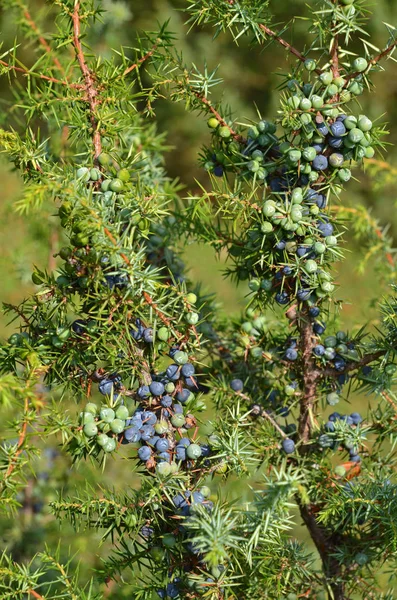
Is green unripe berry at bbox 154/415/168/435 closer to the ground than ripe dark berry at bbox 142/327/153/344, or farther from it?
closer to the ground

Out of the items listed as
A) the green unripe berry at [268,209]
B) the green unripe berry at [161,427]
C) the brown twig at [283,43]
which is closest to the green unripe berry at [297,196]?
the green unripe berry at [268,209]

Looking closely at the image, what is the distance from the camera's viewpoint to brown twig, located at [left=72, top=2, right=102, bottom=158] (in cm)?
54

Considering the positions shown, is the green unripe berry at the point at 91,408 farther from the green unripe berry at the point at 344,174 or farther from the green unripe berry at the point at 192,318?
the green unripe berry at the point at 344,174

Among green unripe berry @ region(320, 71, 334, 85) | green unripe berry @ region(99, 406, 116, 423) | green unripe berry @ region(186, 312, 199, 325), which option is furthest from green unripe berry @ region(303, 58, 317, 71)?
green unripe berry @ region(99, 406, 116, 423)

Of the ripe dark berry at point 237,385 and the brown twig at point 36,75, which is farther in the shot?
the ripe dark berry at point 237,385

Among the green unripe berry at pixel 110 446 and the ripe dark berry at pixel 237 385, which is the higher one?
the ripe dark berry at pixel 237 385

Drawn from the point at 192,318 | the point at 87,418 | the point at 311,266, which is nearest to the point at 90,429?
the point at 87,418

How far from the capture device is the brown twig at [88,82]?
540mm

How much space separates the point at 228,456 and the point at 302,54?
→ 363 mm

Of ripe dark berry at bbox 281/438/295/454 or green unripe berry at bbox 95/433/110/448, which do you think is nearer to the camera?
green unripe berry at bbox 95/433/110/448

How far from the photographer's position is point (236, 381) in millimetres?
658

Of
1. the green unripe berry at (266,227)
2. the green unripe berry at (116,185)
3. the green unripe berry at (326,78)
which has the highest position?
the green unripe berry at (326,78)

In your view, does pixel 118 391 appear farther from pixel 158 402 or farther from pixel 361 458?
pixel 361 458

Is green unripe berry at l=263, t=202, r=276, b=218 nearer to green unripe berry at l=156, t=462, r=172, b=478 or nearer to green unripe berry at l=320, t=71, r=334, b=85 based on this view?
green unripe berry at l=320, t=71, r=334, b=85
